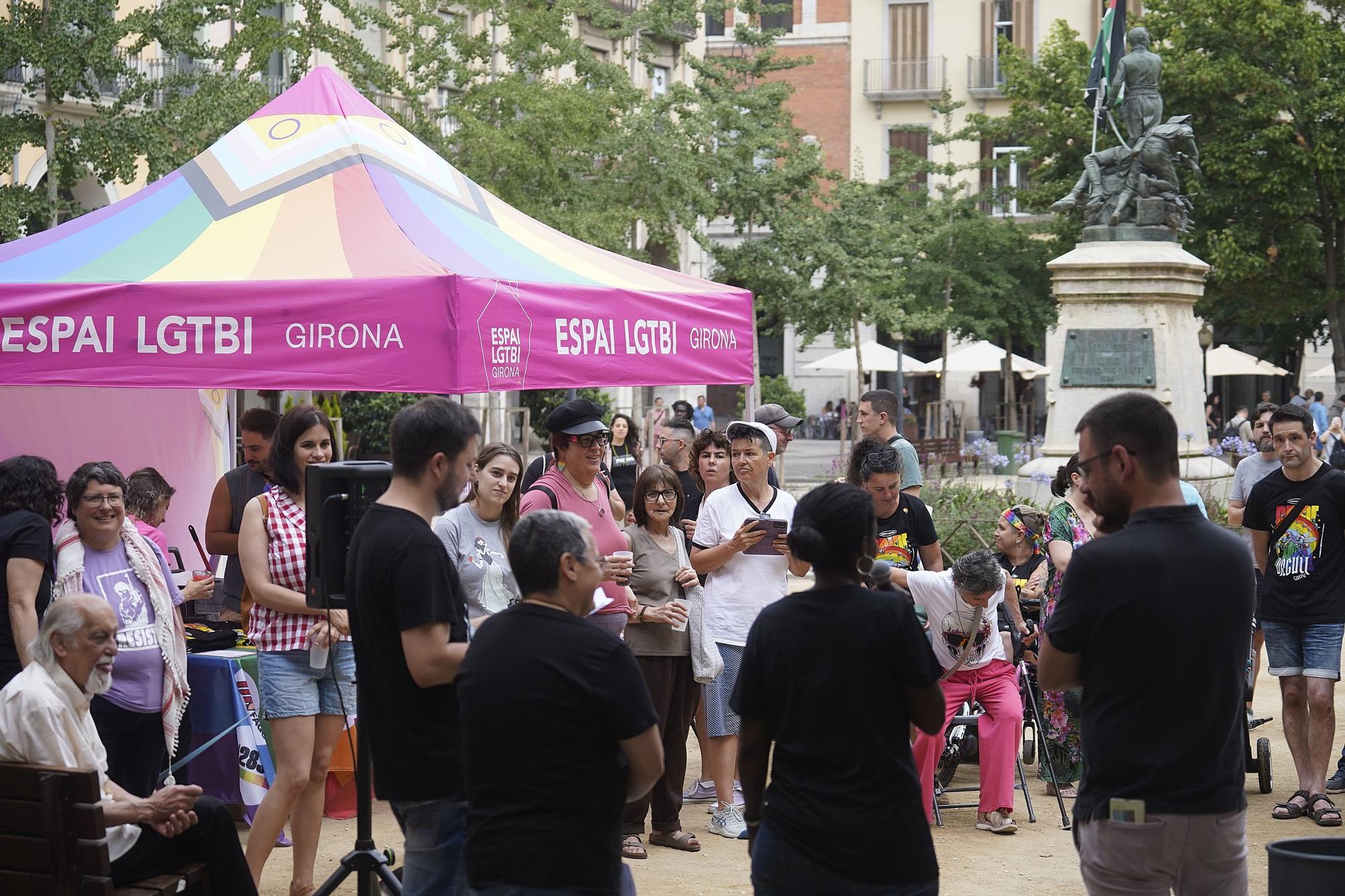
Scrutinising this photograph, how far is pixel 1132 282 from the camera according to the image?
1444 cm

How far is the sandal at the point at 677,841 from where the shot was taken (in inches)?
276

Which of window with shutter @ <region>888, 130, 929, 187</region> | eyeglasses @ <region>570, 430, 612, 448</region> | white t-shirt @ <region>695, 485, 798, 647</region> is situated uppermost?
window with shutter @ <region>888, 130, 929, 187</region>

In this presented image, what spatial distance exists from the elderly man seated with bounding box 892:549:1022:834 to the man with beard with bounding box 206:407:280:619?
289 cm

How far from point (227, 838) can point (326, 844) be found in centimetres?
210

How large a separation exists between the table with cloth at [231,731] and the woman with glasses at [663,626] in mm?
1394

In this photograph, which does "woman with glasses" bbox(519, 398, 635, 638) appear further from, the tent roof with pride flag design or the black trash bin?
the black trash bin

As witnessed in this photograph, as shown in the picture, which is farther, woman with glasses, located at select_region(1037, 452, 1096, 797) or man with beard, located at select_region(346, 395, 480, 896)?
woman with glasses, located at select_region(1037, 452, 1096, 797)

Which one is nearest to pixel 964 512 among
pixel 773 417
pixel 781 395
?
pixel 773 417

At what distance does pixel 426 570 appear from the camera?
4090 mm

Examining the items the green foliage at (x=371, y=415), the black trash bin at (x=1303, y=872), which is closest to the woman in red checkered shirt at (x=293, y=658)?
the black trash bin at (x=1303, y=872)

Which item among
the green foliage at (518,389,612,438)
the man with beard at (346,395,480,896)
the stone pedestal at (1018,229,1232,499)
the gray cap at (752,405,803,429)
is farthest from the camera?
the green foliage at (518,389,612,438)

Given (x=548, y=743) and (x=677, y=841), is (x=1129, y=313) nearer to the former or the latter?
(x=677, y=841)

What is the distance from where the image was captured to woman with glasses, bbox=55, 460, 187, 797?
229 inches

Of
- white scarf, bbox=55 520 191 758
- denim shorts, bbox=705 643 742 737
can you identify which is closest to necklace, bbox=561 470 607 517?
denim shorts, bbox=705 643 742 737
